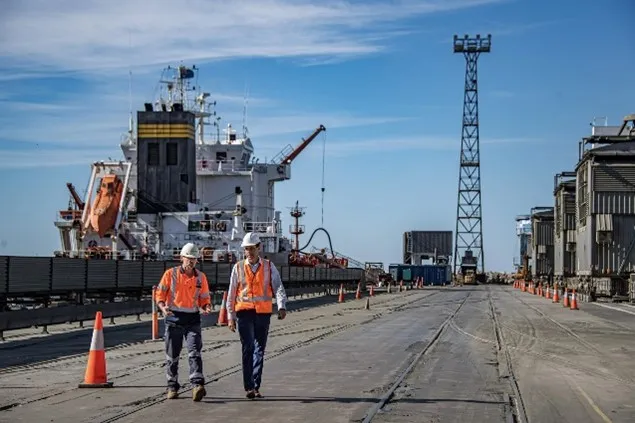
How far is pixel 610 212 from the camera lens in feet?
160

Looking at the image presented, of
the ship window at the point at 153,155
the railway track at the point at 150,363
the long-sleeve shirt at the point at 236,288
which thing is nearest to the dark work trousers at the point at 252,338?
the long-sleeve shirt at the point at 236,288

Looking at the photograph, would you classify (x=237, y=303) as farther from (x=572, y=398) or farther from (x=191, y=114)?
(x=191, y=114)

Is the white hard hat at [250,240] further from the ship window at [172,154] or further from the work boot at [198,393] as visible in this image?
the ship window at [172,154]

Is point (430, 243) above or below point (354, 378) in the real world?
above

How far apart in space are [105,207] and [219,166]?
11.7 metres

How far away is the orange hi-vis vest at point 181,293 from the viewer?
12.0 m

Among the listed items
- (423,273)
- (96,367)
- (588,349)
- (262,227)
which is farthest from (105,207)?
(423,273)

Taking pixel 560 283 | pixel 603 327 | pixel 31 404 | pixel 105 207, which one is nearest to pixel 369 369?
pixel 31 404

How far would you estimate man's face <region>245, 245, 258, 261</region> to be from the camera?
1206 centimetres

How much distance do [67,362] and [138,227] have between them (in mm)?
37277

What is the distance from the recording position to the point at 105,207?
49906mm

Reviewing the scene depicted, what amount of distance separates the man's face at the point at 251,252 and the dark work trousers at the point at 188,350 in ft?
3.21

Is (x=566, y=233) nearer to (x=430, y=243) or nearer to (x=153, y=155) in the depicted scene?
(x=153, y=155)

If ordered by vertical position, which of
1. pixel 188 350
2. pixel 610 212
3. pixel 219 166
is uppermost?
pixel 219 166
